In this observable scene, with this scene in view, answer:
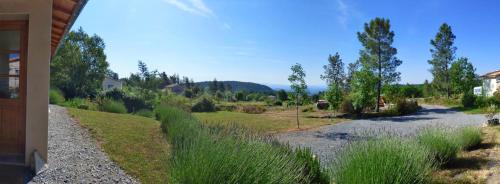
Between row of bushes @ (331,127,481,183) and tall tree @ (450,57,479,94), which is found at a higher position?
tall tree @ (450,57,479,94)

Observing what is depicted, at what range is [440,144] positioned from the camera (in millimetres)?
6758

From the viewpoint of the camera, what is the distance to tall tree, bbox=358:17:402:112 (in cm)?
2544

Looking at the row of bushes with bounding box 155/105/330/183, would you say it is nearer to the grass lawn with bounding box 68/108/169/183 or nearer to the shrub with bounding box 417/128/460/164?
the grass lawn with bounding box 68/108/169/183

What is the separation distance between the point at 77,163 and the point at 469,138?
8.43 m

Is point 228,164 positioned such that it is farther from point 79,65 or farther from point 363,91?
point 79,65

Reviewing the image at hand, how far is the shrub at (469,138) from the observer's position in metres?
8.15

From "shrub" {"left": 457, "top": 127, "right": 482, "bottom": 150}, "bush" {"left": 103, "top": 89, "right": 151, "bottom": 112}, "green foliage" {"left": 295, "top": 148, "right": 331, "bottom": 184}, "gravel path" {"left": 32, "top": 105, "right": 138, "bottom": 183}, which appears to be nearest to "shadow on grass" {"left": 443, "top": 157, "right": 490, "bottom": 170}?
"shrub" {"left": 457, "top": 127, "right": 482, "bottom": 150}

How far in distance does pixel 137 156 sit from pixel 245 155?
459 cm

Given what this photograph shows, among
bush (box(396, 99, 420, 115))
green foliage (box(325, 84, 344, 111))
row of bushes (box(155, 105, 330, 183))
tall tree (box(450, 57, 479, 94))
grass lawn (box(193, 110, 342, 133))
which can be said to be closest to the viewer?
row of bushes (box(155, 105, 330, 183))

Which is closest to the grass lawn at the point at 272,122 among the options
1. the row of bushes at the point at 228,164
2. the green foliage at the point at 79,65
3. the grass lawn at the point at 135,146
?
the grass lawn at the point at 135,146

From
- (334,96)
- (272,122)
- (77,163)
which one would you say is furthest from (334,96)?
(77,163)

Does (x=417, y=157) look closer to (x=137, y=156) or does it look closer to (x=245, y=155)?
(x=245, y=155)

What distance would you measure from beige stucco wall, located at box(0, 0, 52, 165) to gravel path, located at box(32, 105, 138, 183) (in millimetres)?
678

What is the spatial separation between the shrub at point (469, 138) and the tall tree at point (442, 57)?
2649 cm
